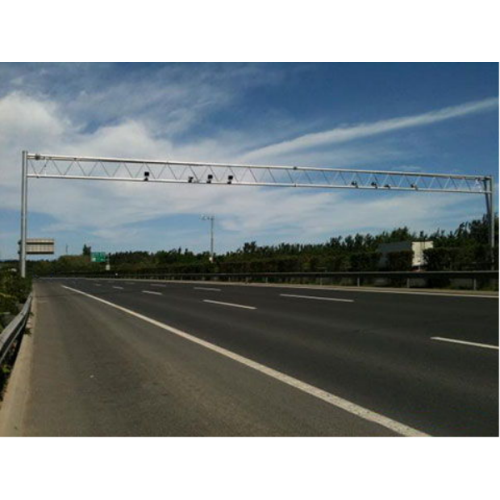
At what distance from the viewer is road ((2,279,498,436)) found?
15.3 feet

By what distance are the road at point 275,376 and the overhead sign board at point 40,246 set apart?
72.4m

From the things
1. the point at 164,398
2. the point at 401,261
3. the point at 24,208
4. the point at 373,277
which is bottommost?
the point at 164,398

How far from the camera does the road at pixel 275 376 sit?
465 cm

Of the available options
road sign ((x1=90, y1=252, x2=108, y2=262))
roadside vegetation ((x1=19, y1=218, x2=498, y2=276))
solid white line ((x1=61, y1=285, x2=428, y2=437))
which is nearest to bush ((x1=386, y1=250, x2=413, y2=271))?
roadside vegetation ((x1=19, y1=218, x2=498, y2=276))

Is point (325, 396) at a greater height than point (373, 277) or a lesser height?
lesser

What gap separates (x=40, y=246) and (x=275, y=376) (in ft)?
264

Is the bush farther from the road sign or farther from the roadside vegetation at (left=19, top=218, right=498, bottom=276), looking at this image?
the road sign

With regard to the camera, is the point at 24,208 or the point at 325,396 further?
the point at 24,208

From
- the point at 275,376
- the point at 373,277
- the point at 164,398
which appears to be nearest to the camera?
the point at 164,398

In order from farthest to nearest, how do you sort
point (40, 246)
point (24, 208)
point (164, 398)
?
point (40, 246) < point (24, 208) < point (164, 398)

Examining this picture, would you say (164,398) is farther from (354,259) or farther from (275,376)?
(354,259)

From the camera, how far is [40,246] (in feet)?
260

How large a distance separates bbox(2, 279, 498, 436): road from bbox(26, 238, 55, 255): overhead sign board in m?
72.4

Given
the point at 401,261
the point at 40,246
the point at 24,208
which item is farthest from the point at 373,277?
the point at 40,246
